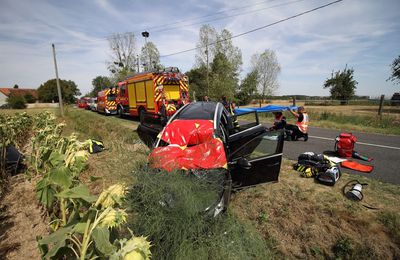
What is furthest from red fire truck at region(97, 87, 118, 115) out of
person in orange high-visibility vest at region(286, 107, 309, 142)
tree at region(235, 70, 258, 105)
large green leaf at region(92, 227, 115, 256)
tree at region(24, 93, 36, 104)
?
tree at region(24, 93, 36, 104)

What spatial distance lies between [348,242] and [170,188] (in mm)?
2407

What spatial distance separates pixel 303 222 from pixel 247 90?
144 feet

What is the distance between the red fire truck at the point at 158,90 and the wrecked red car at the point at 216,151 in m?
7.63

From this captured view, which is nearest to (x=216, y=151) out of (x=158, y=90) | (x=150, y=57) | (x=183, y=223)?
(x=183, y=223)

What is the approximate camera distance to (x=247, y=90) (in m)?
45.2

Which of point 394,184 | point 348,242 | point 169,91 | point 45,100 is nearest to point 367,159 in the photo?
point 394,184

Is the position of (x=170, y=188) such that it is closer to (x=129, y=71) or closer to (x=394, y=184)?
(x=394, y=184)

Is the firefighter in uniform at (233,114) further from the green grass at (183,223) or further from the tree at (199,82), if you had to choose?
the tree at (199,82)

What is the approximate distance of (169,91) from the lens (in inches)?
498

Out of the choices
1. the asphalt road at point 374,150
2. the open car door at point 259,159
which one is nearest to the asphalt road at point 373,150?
the asphalt road at point 374,150

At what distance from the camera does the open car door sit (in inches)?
141

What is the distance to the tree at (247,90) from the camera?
43816 millimetres

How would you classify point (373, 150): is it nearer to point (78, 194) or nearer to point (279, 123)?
point (279, 123)

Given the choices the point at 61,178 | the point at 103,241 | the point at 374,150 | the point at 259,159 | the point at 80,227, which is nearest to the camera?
the point at 103,241
